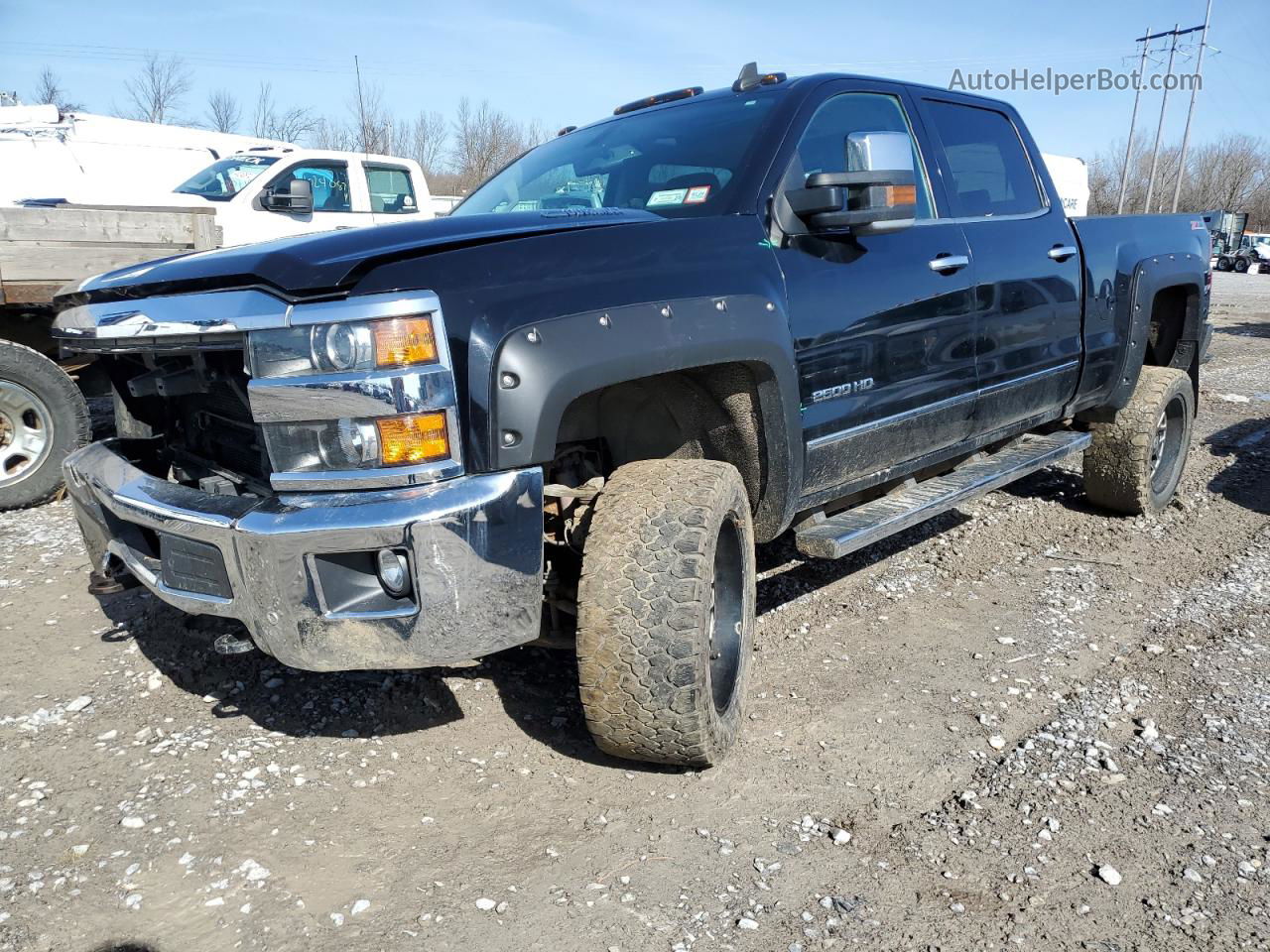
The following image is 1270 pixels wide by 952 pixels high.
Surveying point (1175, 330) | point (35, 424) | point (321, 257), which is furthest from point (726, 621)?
point (35, 424)

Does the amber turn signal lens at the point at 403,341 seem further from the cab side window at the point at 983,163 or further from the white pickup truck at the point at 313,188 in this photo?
the white pickup truck at the point at 313,188

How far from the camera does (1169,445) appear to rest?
5.75m

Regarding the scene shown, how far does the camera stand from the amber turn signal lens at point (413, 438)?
227cm

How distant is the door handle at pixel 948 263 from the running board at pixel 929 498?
2.80 ft

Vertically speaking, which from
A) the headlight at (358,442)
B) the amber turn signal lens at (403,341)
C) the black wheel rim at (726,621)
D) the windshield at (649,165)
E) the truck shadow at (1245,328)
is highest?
the windshield at (649,165)

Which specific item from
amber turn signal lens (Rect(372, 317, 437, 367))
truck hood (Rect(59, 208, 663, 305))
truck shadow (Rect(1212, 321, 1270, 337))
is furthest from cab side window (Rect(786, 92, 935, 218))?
truck shadow (Rect(1212, 321, 1270, 337))

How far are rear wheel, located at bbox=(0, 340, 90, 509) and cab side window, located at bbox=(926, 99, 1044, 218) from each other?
460 cm

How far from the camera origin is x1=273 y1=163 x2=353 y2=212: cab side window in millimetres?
9750

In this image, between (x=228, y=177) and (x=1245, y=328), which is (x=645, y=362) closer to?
(x=228, y=177)

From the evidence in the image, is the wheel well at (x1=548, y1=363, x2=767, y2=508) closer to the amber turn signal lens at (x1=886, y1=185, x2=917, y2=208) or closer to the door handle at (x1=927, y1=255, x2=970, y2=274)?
the amber turn signal lens at (x1=886, y1=185, x2=917, y2=208)

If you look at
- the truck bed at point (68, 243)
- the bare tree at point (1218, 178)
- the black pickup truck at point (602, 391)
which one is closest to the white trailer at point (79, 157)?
the truck bed at point (68, 243)

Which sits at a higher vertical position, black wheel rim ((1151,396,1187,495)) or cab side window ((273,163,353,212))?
cab side window ((273,163,353,212))

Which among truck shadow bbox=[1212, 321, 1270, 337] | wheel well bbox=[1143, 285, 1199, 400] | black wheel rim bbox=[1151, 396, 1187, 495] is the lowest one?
truck shadow bbox=[1212, 321, 1270, 337]

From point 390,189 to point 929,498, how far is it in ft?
26.3
